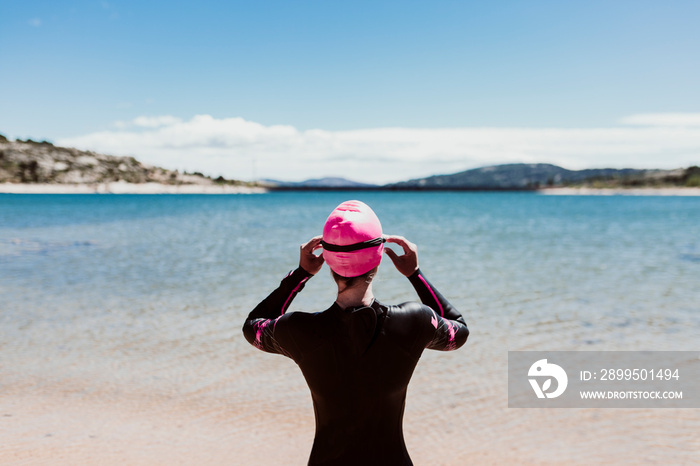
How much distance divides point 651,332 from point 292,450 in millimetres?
7707

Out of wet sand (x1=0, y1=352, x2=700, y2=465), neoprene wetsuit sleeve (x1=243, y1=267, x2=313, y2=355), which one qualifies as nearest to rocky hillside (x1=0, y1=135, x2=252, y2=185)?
wet sand (x1=0, y1=352, x2=700, y2=465)

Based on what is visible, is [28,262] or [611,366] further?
[28,262]

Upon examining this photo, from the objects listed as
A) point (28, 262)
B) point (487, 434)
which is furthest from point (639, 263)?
point (28, 262)

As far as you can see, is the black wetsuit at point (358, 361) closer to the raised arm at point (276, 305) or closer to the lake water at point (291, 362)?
the raised arm at point (276, 305)

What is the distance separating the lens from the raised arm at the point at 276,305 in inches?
92.3

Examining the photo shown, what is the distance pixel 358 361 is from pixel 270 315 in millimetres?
535

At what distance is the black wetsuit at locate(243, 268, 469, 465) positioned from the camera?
2.12m

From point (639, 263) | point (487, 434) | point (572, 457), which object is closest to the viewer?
point (572, 457)

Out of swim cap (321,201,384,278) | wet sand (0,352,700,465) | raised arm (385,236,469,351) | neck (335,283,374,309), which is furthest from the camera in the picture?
wet sand (0,352,700,465)

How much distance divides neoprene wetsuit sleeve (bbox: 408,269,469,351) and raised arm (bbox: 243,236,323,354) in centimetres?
47

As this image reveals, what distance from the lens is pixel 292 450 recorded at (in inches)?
214

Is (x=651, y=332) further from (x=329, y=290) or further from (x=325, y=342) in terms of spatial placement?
(x=325, y=342)

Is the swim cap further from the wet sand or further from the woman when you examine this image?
the wet sand

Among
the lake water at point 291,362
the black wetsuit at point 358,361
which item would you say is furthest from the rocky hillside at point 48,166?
the black wetsuit at point 358,361
